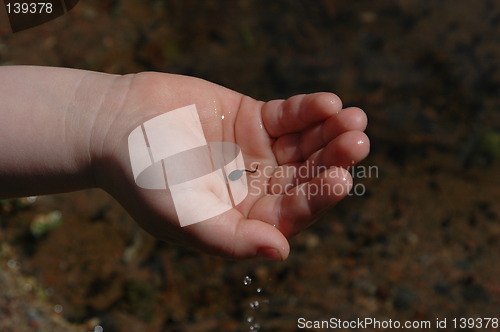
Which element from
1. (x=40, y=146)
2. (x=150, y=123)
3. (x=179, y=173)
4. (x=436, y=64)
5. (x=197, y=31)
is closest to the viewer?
(x=179, y=173)

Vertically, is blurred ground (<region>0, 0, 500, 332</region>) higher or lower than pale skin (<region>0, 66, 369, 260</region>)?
lower

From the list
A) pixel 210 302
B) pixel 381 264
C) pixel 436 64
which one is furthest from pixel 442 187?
pixel 210 302

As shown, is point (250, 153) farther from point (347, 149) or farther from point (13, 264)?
point (13, 264)

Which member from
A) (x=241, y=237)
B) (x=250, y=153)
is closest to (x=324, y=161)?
(x=250, y=153)

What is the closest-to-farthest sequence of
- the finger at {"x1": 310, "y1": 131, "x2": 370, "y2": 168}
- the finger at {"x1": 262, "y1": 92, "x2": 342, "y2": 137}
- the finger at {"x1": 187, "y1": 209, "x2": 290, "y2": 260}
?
the finger at {"x1": 187, "y1": 209, "x2": 290, "y2": 260}
the finger at {"x1": 310, "y1": 131, "x2": 370, "y2": 168}
the finger at {"x1": 262, "y1": 92, "x2": 342, "y2": 137}

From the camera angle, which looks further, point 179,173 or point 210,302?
point 210,302

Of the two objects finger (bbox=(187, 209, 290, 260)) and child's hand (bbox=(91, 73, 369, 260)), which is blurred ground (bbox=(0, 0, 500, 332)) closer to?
child's hand (bbox=(91, 73, 369, 260))

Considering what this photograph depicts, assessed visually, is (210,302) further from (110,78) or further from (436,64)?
(436,64)

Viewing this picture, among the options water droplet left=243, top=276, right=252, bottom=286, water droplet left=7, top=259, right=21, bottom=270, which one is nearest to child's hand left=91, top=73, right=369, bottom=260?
water droplet left=243, top=276, right=252, bottom=286
